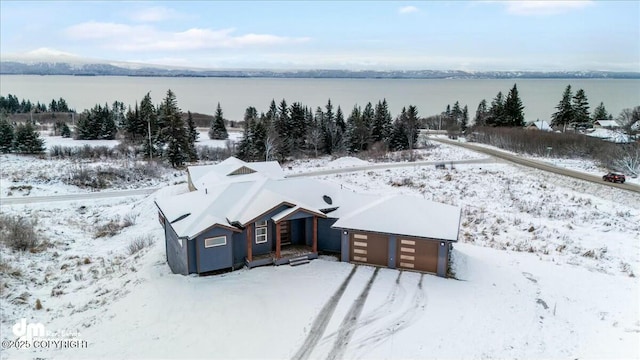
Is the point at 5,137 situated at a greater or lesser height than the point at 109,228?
greater

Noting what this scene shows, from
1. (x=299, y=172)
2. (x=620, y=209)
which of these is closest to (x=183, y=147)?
(x=299, y=172)

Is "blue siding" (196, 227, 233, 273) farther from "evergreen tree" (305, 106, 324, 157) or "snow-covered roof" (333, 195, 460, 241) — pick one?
"evergreen tree" (305, 106, 324, 157)

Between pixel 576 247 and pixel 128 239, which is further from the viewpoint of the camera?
pixel 128 239

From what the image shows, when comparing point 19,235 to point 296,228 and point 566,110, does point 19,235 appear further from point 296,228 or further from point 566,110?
point 566,110

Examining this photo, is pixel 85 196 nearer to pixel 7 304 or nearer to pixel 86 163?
pixel 86 163

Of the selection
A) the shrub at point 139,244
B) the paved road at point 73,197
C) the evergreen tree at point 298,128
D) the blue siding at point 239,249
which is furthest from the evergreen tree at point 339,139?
the blue siding at point 239,249

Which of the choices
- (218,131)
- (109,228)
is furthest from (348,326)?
(218,131)

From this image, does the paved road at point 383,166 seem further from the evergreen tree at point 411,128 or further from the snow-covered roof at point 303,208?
the snow-covered roof at point 303,208
